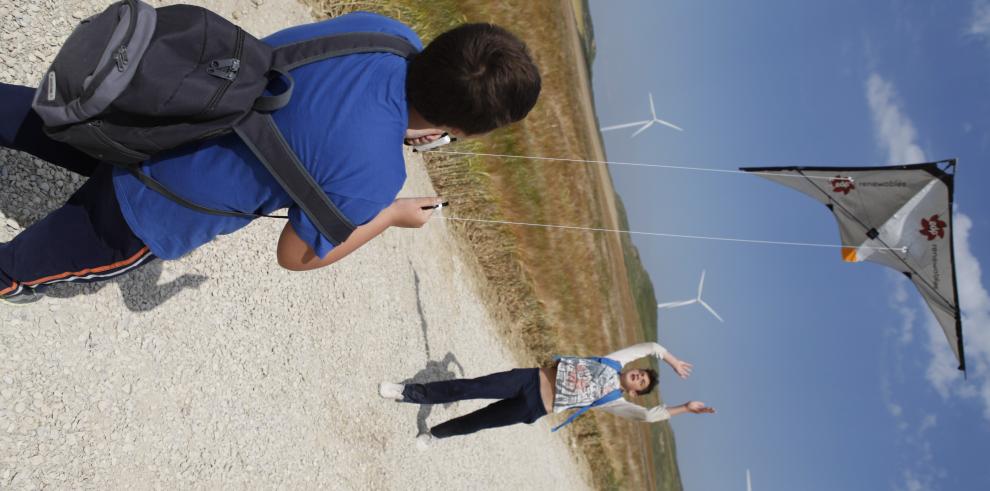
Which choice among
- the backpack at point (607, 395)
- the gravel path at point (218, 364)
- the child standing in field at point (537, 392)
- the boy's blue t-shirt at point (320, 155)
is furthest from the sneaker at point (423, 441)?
the boy's blue t-shirt at point (320, 155)

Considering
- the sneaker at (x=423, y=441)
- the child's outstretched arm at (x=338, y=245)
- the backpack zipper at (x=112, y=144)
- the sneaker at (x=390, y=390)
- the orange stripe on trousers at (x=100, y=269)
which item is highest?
the backpack zipper at (x=112, y=144)

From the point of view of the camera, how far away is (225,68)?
2.37 metres

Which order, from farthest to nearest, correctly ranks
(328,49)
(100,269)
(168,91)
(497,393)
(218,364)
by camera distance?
1. (497,393)
2. (218,364)
3. (100,269)
4. (328,49)
5. (168,91)

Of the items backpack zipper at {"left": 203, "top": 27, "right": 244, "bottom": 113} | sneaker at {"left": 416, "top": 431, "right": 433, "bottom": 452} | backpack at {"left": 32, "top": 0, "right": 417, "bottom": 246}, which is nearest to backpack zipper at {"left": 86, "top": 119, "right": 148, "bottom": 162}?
backpack at {"left": 32, "top": 0, "right": 417, "bottom": 246}

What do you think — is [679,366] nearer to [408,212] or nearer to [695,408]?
[695,408]

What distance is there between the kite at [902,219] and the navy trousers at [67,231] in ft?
32.2

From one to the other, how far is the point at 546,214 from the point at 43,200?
770 centimetres

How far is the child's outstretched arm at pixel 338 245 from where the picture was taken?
2.74 m

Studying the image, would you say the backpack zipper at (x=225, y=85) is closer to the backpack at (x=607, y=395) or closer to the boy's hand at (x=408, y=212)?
the boy's hand at (x=408, y=212)

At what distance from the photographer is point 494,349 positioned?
1084 cm

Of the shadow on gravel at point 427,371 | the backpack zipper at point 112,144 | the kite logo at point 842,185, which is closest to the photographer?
the backpack zipper at point 112,144

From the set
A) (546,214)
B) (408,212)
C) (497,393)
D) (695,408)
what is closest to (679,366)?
(695,408)

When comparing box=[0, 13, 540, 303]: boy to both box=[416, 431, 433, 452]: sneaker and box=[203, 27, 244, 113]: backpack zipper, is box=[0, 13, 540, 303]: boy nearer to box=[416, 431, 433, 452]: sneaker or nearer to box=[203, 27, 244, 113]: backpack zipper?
box=[203, 27, 244, 113]: backpack zipper

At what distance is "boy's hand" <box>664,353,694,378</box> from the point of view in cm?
772
